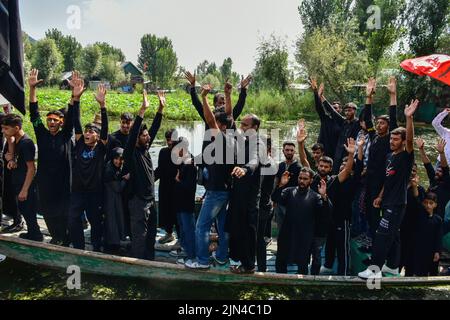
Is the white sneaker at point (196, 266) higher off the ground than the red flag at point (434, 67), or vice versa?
the red flag at point (434, 67)

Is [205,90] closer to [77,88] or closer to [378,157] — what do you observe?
[77,88]

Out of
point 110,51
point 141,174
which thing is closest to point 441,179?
point 141,174

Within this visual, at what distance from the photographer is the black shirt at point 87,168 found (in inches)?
161

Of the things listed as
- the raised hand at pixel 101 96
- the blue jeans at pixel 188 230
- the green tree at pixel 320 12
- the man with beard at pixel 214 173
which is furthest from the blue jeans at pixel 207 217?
the green tree at pixel 320 12

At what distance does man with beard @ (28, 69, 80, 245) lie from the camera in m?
4.01

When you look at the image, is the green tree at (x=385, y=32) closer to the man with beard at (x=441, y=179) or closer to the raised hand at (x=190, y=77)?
the man with beard at (x=441, y=179)

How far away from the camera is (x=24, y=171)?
438 cm

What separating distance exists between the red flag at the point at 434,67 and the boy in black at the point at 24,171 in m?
4.43

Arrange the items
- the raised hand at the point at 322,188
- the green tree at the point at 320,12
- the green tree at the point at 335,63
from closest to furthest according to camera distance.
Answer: the raised hand at the point at 322,188 < the green tree at the point at 335,63 < the green tree at the point at 320,12

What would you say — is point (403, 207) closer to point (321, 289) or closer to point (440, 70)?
point (321, 289)

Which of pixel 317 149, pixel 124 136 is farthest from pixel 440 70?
pixel 124 136

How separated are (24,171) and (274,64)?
80.4 feet

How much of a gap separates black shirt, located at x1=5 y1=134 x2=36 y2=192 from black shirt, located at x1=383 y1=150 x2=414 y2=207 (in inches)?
147
